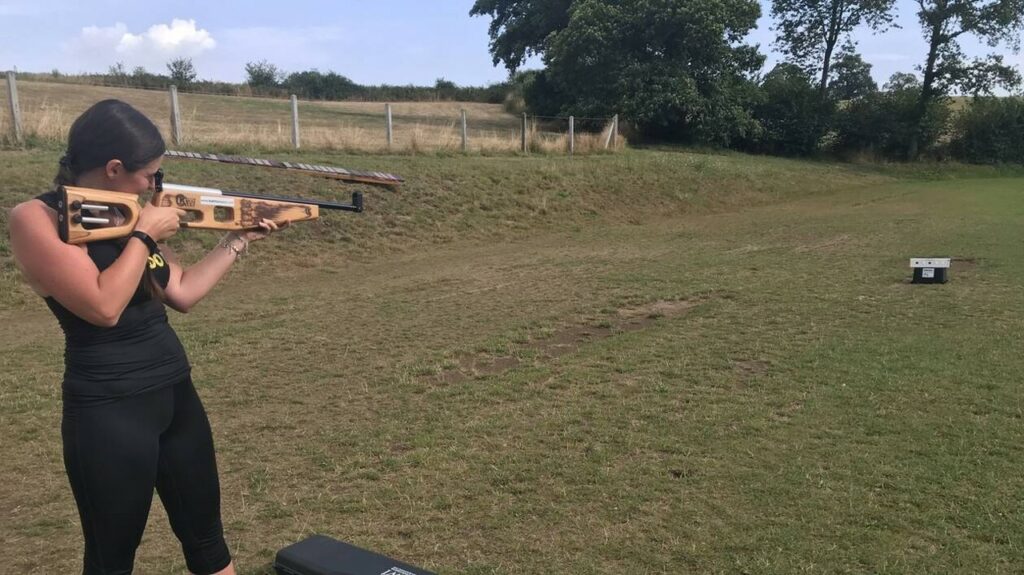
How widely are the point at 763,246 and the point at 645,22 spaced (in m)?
23.1

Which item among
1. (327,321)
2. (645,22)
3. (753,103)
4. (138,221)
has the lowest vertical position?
(327,321)

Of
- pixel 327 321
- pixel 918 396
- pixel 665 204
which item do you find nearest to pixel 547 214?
pixel 665 204

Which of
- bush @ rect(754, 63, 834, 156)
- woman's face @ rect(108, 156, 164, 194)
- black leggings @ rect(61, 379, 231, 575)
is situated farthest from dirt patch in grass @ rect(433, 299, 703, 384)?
bush @ rect(754, 63, 834, 156)

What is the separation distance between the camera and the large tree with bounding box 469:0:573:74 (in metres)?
44.6

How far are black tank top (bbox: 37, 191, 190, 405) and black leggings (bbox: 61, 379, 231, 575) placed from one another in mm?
46

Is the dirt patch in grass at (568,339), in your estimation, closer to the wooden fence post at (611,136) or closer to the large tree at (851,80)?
the wooden fence post at (611,136)

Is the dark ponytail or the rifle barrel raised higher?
the dark ponytail

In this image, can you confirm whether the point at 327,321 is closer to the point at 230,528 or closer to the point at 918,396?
the point at 230,528

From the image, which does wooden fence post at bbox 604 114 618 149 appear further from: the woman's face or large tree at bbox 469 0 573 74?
the woman's face

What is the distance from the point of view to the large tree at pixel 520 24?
146 ft

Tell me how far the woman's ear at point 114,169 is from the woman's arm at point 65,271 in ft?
0.70

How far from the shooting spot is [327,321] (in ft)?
30.0

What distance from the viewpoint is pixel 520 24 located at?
154 feet

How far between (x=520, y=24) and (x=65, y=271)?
47889mm
